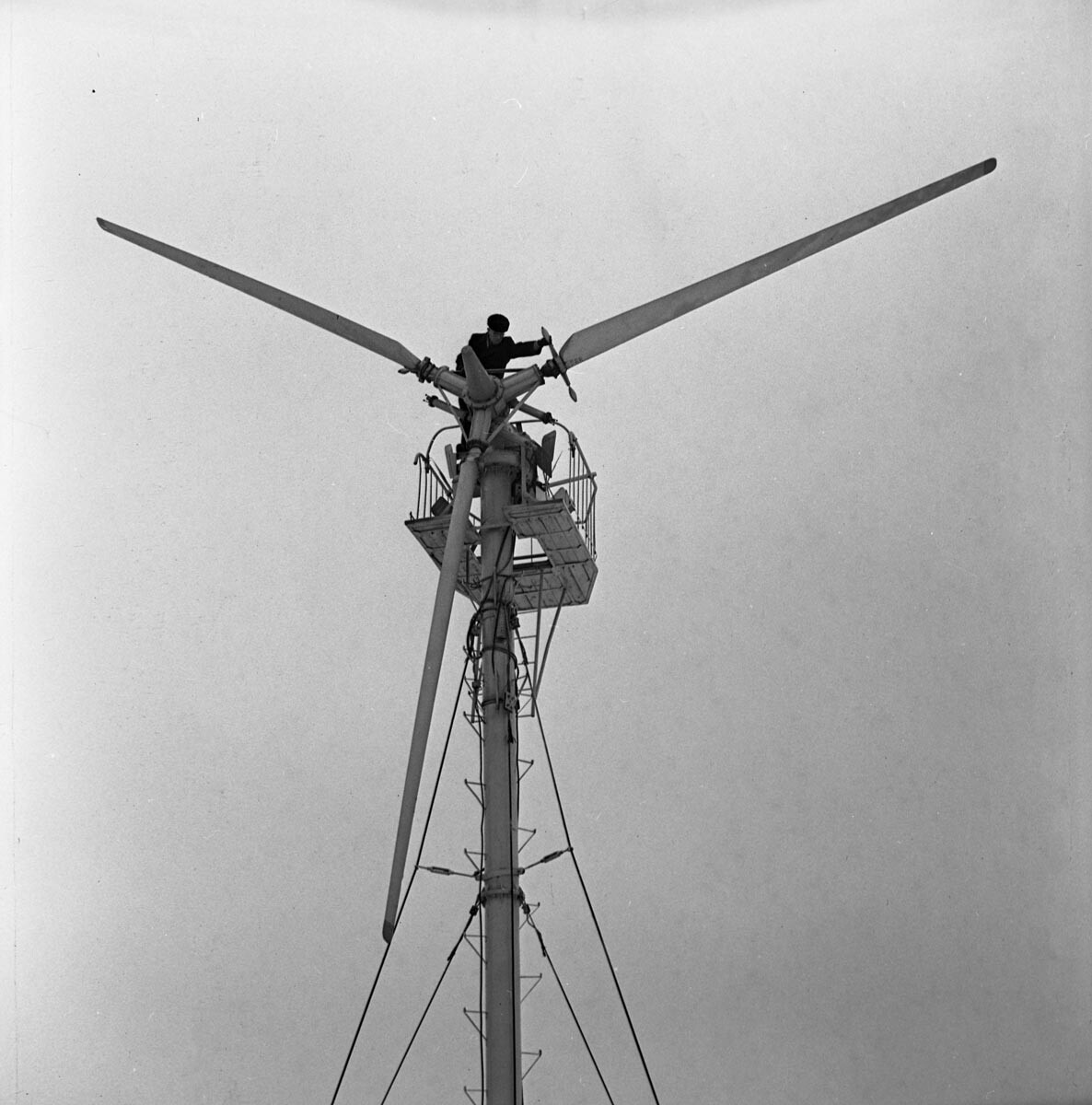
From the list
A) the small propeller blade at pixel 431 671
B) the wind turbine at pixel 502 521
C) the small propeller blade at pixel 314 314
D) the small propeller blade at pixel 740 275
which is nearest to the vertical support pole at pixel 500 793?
the wind turbine at pixel 502 521

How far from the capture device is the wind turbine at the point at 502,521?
21031mm

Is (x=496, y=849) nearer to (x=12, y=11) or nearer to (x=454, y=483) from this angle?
(x=454, y=483)

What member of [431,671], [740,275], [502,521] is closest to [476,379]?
[502,521]

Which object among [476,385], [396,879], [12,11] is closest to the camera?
[396,879]

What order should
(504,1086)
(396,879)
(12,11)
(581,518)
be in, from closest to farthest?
(396,879), (504,1086), (581,518), (12,11)

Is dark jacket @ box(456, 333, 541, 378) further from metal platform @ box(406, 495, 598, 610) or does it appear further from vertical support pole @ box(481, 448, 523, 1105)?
metal platform @ box(406, 495, 598, 610)

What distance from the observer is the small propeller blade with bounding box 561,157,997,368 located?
69.0 feet

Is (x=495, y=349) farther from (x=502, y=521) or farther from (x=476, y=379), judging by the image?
(x=502, y=521)

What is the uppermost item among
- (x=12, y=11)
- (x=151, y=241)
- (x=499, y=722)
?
(x=12, y=11)

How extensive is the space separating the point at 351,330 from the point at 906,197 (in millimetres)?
8220

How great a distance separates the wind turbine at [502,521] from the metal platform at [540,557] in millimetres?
29

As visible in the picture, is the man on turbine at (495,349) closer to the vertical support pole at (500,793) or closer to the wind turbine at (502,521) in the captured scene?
the wind turbine at (502,521)

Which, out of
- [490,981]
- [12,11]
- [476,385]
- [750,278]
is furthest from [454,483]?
[12,11]

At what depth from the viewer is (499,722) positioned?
22.5 meters
